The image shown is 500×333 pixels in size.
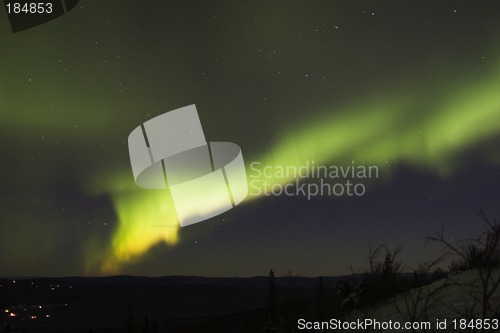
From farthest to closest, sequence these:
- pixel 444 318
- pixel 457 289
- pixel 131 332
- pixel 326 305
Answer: pixel 131 332 → pixel 326 305 → pixel 457 289 → pixel 444 318

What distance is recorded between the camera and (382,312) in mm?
9539

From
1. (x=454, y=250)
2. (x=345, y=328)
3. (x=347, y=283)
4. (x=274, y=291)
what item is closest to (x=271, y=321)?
(x=274, y=291)

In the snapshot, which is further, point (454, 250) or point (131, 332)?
point (131, 332)

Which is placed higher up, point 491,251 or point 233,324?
point 233,324

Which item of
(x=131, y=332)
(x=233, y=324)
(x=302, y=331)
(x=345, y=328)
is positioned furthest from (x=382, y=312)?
(x=233, y=324)

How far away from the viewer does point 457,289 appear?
29.1 feet

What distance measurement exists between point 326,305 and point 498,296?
3.75 metres

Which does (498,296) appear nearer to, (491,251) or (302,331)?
(302,331)

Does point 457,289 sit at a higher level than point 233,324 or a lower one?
lower

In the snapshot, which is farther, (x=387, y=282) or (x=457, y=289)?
(x=387, y=282)

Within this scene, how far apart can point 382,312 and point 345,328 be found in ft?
3.18

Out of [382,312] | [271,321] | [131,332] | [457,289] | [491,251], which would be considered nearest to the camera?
[491,251]

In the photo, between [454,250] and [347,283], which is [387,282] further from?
[454,250]

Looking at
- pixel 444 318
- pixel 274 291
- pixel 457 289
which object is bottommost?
pixel 444 318
